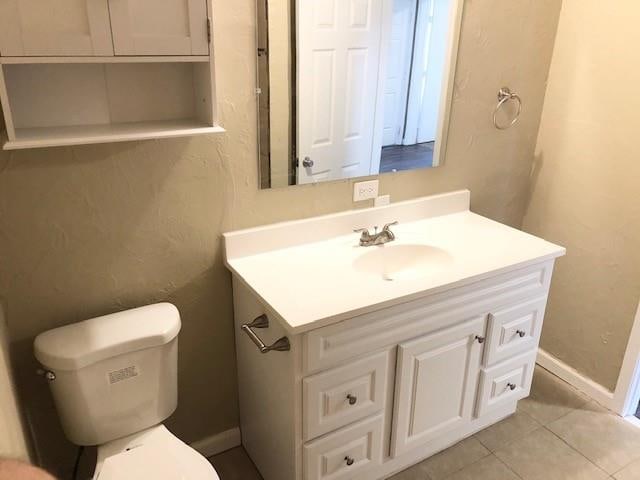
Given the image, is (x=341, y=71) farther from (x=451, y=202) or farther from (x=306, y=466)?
(x=306, y=466)

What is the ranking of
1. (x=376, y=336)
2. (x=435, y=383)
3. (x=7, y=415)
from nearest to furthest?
(x=7, y=415), (x=376, y=336), (x=435, y=383)

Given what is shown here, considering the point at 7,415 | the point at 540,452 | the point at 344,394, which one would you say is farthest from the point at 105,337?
the point at 540,452

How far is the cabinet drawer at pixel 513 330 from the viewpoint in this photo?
1812mm

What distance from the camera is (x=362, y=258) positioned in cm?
178

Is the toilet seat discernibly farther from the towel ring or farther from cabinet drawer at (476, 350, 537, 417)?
the towel ring

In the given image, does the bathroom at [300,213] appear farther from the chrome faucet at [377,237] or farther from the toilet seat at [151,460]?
the toilet seat at [151,460]

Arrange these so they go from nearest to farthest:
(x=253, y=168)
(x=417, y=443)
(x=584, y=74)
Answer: (x=253, y=168) < (x=417, y=443) < (x=584, y=74)

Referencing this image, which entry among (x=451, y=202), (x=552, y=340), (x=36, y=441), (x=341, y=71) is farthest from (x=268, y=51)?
(x=552, y=340)

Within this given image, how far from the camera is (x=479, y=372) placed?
1.86 m

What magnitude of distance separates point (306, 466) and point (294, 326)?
1.70 ft

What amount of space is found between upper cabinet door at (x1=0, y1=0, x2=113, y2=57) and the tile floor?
1.48 meters

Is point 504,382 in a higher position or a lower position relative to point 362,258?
lower

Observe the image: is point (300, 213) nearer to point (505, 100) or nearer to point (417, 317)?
point (417, 317)

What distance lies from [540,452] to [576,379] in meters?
0.50
